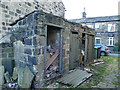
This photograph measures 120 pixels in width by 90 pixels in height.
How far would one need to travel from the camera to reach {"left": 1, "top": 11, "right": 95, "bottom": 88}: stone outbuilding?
10.4 ft

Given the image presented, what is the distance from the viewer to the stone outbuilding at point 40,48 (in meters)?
3.17

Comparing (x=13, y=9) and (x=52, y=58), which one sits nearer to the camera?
(x=52, y=58)

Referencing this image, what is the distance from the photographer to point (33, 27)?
3.15m

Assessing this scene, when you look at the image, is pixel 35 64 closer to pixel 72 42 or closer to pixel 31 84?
pixel 31 84

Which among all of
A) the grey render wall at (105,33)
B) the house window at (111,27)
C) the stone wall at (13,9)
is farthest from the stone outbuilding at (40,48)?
the house window at (111,27)

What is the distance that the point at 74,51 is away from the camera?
17.4 ft

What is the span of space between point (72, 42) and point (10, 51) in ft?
10.6

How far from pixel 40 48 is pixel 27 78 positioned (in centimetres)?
119

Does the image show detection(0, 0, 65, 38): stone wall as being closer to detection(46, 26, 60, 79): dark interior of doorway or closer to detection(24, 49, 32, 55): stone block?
detection(24, 49, 32, 55): stone block

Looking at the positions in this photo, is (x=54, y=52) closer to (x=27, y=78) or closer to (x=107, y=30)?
(x=27, y=78)

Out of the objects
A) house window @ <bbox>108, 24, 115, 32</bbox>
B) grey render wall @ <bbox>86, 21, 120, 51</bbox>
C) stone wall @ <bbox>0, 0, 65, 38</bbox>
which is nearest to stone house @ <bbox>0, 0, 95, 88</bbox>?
stone wall @ <bbox>0, 0, 65, 38</bbox>

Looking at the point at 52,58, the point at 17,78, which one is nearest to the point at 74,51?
the point at 52,58

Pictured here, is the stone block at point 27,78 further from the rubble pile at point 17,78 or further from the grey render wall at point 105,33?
the grey render wall at point 105,33

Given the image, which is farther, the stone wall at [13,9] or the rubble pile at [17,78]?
the stone wall at [13,9]
